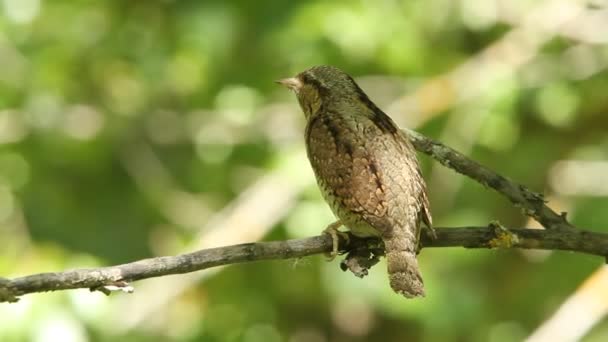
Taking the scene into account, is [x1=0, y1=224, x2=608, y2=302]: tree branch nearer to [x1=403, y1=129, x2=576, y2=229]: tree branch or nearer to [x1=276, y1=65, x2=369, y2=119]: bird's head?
[x1=403, y1=129, x2=576, y2=229]: tree branch

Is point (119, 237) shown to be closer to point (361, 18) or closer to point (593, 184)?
point (361, 18)

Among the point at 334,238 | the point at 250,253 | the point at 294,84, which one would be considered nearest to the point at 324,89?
the point at 294,84

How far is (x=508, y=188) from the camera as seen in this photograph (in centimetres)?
309

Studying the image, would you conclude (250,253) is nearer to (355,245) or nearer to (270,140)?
(355,245)

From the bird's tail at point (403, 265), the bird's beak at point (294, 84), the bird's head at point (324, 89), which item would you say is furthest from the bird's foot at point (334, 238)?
the bird's beak at point (294, 84)

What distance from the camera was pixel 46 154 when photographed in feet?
21.7

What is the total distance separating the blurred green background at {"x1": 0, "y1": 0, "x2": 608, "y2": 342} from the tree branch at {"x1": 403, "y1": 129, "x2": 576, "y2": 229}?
2337mm

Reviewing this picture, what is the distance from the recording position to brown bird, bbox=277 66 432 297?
3.08m

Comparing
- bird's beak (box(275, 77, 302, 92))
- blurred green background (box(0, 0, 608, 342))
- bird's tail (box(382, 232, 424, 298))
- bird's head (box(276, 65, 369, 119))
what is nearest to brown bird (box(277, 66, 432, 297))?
bird's tail (box(382, 232, 424, 298))

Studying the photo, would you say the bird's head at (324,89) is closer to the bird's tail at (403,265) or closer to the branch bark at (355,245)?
the branch bark at (355,245)

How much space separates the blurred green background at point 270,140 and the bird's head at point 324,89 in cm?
144

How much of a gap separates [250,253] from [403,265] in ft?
1.99

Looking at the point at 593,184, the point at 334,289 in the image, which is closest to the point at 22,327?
Result: the point at 334,289

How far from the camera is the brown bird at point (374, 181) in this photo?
3.08m
